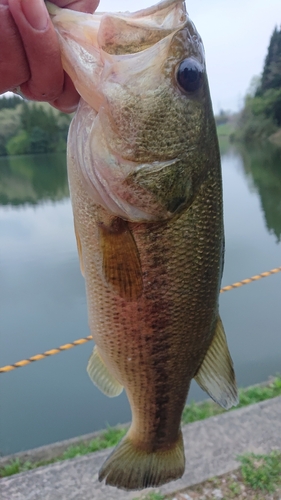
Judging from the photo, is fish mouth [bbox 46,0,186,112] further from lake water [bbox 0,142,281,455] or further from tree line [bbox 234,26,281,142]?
tree line [bbox 234,26,281,142]

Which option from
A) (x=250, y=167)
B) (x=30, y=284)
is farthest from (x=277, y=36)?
(x=30, y=284)

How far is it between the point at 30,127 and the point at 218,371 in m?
46.4

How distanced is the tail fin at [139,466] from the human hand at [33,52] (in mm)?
1316

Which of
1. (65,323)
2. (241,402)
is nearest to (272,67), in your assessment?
(65,323)

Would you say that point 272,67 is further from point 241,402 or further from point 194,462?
point 194,462

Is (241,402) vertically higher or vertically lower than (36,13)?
lower

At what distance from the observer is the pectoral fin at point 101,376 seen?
1.65 m

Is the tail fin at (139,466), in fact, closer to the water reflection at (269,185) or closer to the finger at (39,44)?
the finger at (39,44)

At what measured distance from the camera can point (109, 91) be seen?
1151 mm

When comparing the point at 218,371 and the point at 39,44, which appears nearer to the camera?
the point at 39,44

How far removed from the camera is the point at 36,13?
3.53 ft

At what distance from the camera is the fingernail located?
3.49ft

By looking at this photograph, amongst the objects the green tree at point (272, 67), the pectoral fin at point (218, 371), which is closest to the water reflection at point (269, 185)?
the pectoral fin at point (218, 371)

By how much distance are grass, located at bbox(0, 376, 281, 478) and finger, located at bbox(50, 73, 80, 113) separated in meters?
2.12
